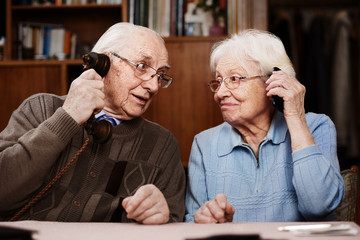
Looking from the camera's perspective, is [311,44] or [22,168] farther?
[311,44]

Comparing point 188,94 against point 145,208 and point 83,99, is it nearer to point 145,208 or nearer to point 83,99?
point 83,99

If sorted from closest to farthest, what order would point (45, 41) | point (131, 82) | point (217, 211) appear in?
1. point (217, 211)
2. point (131, 82)
3. point (45, 41)

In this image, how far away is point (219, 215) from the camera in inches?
Answer: 53.6

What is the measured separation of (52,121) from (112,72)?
42 cm

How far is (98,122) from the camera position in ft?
5.08

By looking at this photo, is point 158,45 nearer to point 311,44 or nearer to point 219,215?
point 219,215

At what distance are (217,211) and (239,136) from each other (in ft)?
1.74

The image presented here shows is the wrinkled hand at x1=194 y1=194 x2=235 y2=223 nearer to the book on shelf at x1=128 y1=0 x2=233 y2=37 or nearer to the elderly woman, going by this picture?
the elderly woman

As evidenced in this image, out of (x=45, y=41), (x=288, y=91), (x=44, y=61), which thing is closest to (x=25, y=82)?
(x=44, y=61)

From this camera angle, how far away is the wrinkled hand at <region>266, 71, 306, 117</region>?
1.59 metres

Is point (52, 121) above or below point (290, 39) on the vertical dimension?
below

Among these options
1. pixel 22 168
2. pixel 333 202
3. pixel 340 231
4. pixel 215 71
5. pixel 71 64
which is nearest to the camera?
pixel 340 231

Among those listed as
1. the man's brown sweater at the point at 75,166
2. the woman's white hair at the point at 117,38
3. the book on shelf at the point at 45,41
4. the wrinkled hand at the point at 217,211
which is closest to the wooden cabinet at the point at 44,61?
the book on shelf at the point at 45,41

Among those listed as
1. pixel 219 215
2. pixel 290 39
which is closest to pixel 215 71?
pixel 219 215
